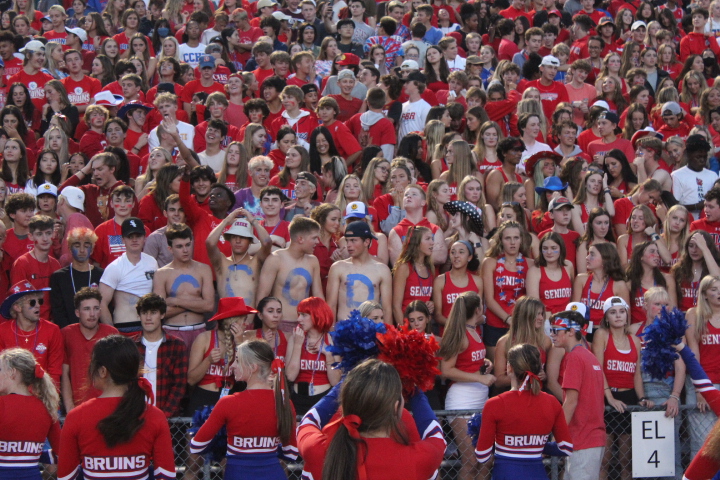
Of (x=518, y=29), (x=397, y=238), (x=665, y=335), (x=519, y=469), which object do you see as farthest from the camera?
(x=518, y=29)

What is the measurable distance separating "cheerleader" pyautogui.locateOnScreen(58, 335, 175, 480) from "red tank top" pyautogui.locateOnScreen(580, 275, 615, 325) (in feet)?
14.0

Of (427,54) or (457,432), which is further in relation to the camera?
(427,54)

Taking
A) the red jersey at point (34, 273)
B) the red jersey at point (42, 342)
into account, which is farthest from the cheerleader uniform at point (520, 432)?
the red jersey at point (34, 273)

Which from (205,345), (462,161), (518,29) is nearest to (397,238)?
(462,161)

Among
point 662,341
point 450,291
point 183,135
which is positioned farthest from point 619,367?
point 183,135

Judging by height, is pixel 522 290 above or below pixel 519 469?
above

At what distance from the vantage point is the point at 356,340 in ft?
15.3

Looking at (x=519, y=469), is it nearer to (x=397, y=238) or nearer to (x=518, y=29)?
(x=397, y=238)

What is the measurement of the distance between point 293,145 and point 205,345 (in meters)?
3.45

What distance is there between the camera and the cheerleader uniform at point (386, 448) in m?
4.18

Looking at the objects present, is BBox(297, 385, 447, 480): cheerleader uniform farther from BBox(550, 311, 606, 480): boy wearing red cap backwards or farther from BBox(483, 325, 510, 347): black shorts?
BBox(483, 325, 510, 347): black shorts

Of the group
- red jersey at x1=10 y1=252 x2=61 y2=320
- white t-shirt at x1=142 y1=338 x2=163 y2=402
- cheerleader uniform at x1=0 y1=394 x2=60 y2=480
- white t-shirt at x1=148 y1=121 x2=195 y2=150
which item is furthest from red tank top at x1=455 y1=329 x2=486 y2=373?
white t-shirt at x1=148 y1=121 x2=195 y2=150

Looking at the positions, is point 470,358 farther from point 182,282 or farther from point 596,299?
point 182,282

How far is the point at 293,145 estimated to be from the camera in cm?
1013
